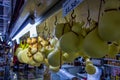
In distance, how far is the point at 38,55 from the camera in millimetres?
1492

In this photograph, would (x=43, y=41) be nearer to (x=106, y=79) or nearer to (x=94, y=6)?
(x=94, y=6)

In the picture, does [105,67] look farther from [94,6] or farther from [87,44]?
[87,44]

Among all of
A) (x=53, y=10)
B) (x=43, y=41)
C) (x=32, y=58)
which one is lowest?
(x=32, y=58)

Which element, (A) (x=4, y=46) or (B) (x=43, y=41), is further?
(A) (x=4, y=46)

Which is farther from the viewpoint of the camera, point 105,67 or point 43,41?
point 105,67

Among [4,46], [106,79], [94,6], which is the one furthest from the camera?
[4,46]

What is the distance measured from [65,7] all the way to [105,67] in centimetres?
313

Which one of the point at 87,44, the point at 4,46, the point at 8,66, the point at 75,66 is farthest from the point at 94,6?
the point at 4,46

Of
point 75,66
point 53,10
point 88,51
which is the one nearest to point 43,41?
point 53,10

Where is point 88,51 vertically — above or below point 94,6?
below

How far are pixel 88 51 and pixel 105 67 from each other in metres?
3.29

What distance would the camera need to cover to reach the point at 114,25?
1.69 ft

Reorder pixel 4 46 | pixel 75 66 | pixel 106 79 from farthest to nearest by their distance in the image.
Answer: pixel 4 46 → pixel 75 66 → pixel 106 79

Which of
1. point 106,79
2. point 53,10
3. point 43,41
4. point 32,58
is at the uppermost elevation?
point 53,10
